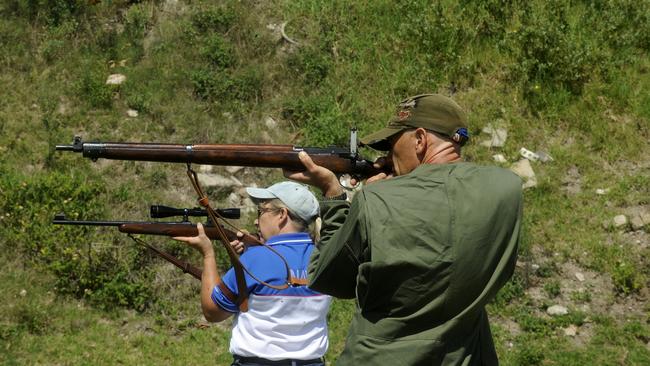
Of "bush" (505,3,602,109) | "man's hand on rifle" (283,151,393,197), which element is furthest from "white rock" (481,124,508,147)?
"man's hand on rifle" (283,151,393,197)

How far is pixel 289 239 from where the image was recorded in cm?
453

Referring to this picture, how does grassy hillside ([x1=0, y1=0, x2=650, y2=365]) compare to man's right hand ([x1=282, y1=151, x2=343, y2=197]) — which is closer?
man's right hand ([x1=282, y1=151, x2=343, y2=197])

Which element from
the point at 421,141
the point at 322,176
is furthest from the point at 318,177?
the point at 421,141

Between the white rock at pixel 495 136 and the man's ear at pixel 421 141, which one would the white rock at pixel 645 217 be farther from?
the man's ear at pixel 421 141

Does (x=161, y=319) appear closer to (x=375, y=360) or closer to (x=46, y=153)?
(x=46, y=153)

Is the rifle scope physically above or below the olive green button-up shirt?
below

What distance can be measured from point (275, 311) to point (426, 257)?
1.35 metres

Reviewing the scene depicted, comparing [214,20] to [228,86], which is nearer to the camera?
[228,86]

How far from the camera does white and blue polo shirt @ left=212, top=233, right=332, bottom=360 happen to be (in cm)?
435

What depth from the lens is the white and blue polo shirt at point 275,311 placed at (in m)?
4.35

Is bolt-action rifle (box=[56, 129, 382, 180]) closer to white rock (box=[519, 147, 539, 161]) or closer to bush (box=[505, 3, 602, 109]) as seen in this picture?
white rock (box=[519, 147, 539, 161])

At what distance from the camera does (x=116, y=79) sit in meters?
9.28

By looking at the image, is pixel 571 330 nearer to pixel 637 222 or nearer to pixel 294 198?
pixel 637 222

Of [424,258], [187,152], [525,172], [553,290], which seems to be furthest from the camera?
[525,172]
